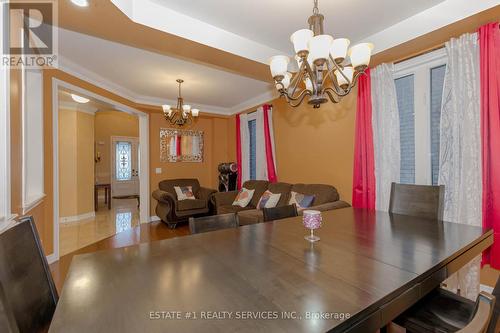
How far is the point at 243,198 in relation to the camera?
431 centimetres

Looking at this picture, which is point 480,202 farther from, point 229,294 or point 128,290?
point 128,290

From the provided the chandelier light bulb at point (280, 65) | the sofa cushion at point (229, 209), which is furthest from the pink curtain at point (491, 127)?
the sofa cushion at point (229, 209)

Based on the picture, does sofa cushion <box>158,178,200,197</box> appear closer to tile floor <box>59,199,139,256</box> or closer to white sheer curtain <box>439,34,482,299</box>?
tile floor <box>59,199,139,256</box>

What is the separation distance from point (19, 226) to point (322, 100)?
192cm

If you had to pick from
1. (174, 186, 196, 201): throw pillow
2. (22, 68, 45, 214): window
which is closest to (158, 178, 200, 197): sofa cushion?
(174, 186, 196, 201): throw pillow

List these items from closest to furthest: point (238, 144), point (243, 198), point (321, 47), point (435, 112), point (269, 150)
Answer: point (321, 47)
point (435, 112)
point (243, 198)
point (269, 150)
point (238, 144)

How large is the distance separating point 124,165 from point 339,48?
8.56 meters

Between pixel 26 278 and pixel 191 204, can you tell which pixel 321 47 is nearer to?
pixel 26 278

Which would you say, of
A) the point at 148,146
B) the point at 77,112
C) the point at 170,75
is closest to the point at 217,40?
the point at 170,75

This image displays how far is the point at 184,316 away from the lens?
747 mm

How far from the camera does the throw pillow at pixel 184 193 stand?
A: 16.3ft

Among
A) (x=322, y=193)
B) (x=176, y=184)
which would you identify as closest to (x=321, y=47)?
(x=322, y=193)

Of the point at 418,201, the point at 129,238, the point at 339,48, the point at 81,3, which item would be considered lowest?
the point at 129,238

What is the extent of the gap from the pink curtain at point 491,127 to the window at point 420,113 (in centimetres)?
42
